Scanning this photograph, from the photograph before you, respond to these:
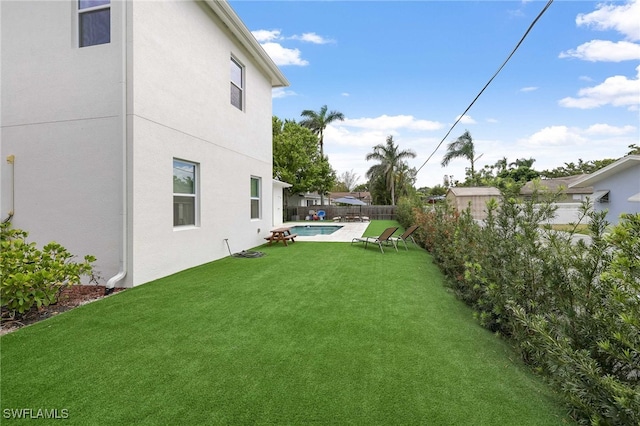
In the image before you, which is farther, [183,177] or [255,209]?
[255,209]

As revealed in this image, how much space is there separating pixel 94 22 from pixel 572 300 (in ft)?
27.0

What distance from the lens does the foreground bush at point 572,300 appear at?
1634 mm

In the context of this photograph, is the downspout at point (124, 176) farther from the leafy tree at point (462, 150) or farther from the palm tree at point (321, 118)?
the leafy tree at point (462, 150)

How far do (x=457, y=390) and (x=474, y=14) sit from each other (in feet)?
37.1

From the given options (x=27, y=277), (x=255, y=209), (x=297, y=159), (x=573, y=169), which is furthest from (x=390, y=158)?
(x=27, y=277)

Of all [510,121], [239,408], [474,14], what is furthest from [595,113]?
[239,408]

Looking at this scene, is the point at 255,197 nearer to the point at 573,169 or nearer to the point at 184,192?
the point at 184,192

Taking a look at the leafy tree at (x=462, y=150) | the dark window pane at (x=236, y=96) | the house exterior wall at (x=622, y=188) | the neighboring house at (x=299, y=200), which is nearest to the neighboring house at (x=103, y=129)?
the dark window pane at (x=236, y=96)

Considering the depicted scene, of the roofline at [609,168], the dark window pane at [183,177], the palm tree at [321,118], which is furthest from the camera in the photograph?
the palm tree at [321,118]

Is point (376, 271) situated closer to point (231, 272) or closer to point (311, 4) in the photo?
point (231, 272)

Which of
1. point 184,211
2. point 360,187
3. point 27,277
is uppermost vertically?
point 360,187

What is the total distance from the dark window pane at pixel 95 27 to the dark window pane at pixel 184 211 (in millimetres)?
3202

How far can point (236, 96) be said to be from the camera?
28.6 feet

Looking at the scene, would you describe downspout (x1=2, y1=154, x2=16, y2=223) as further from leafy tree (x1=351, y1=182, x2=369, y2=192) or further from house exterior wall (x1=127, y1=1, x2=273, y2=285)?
leafy tree (x1=351, y1=182, x2=369, y2=192)
